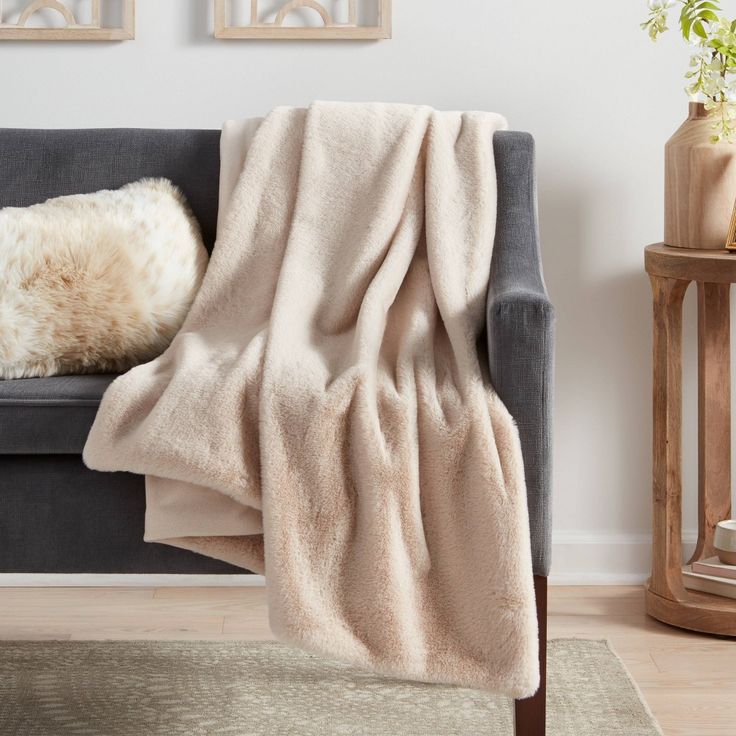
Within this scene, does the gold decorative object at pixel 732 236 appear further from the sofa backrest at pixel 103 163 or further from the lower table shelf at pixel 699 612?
the sofa backrest at pixel 103 163

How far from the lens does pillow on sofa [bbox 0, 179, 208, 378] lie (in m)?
1.60

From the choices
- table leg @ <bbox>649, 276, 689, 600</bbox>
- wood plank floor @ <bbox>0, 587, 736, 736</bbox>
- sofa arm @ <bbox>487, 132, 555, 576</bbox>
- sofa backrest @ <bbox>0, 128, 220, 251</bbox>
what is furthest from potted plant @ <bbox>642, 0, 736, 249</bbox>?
sofa backrest @ <bbox>0, 128, 220, 251</bbox>

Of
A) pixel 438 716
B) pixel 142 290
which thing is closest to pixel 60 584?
pixel 142 290

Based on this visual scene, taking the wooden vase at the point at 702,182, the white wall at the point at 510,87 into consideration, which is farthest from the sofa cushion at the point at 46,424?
the wooden vase at the point at 702,182

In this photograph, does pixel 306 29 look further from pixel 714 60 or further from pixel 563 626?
pixel 563 626

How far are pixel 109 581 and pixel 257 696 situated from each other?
2.15 feet

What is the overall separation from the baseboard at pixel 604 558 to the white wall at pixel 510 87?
1.37 feet

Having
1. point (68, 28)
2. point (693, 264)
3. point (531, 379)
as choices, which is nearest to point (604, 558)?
point (693, 264)

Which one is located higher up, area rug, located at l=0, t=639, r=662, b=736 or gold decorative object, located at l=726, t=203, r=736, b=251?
gold decorative object, located at l=726, t=203, r=736, b=251

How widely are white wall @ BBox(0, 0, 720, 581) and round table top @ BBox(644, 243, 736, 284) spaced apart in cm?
31

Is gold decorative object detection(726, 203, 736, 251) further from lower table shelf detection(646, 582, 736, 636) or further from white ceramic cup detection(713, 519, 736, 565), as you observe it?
lower table shelf detection(646, 582, 736, 636)

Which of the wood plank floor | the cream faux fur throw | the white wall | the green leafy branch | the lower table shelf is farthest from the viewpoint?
the white wall

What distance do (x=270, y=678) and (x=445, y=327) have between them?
67 cm

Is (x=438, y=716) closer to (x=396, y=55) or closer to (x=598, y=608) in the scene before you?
(x=598, y=608)
